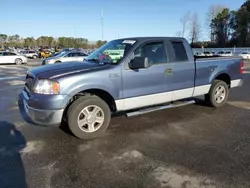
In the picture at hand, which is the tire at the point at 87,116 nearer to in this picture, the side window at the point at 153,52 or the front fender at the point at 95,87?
the front fender at the point at 95,87

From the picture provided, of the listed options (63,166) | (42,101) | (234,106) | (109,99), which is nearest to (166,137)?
(109,99)

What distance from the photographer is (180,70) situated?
17.3ft

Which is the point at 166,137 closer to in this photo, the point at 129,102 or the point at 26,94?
the point at 129,102

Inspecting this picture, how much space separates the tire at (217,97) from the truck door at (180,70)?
82cm

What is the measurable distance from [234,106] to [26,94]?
526cm

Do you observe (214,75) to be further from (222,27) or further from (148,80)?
(222,27)

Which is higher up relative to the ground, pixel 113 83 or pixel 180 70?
pixel 180 70

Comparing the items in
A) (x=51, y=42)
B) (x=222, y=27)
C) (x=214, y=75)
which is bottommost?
(x=214, y=75)

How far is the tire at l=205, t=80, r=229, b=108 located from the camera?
6.13 metres

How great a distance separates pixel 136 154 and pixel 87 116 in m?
1.16

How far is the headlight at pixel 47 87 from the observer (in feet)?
12.9

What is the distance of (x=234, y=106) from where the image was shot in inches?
259

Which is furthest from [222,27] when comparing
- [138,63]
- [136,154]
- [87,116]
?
[136,154]

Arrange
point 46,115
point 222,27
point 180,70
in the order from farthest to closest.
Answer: point 222,27, point 180,70, point 46,115
